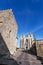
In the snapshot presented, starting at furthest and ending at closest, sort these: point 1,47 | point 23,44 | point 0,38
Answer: point 23,44 → point 0,38 → point 1,47

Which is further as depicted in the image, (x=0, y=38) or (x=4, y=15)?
(x=4, y=15)

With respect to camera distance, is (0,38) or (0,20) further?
(0,20)

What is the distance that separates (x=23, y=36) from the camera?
42406mm

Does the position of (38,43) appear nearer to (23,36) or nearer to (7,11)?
(7,11)

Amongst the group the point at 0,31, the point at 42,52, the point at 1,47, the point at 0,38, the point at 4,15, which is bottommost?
the point at 42,52

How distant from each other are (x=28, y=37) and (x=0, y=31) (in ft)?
110

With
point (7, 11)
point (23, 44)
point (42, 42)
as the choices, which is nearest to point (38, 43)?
point (42, 42)

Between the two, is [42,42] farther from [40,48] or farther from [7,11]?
[7,11]

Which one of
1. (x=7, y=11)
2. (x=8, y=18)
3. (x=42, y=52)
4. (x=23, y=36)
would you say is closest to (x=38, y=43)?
(x=42, y=52)

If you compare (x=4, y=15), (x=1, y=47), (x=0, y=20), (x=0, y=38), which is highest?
(x=4, y=15)

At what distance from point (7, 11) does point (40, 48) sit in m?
4.40

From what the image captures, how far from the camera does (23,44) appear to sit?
38594mm

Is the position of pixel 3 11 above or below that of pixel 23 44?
above

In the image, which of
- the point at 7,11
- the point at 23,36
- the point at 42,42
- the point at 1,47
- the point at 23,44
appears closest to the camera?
the point at 1,47
